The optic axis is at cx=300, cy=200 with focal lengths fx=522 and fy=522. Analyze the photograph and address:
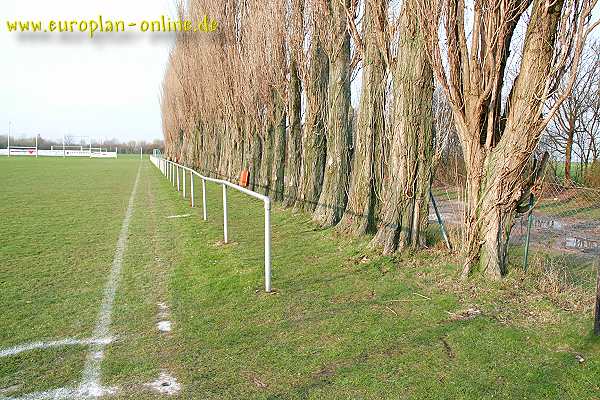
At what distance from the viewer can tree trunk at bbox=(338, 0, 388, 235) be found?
8633 mm

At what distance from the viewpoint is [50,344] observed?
464cm

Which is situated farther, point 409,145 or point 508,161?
point 409,145

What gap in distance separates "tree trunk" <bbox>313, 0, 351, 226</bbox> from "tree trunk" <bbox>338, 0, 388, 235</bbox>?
3.79ft

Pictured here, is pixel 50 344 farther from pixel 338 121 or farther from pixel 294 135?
pixel 294 135

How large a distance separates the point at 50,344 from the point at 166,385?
150cm

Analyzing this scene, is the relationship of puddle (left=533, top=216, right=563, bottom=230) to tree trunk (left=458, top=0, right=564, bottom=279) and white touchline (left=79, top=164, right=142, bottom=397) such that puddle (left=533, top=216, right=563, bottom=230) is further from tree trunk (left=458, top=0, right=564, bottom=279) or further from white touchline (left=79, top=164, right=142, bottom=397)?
white touchline (left=79, top=164, right=142, bottom=397)

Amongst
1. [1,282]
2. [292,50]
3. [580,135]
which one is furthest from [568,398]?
[580,135]

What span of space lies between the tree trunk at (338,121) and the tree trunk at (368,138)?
1155 mm

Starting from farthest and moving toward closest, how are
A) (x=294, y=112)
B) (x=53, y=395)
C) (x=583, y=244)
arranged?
(x=294, y=112)
(x=583, y=244)
(x=53, y=395)

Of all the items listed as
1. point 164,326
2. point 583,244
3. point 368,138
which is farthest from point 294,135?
point 164,326

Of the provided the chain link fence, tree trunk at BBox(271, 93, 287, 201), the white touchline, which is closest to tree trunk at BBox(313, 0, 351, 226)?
the chain link fence

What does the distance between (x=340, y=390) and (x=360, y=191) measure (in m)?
5.84

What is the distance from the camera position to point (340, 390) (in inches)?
146

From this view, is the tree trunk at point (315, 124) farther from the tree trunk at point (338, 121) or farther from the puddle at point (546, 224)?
the puddle at point (546, 224)
